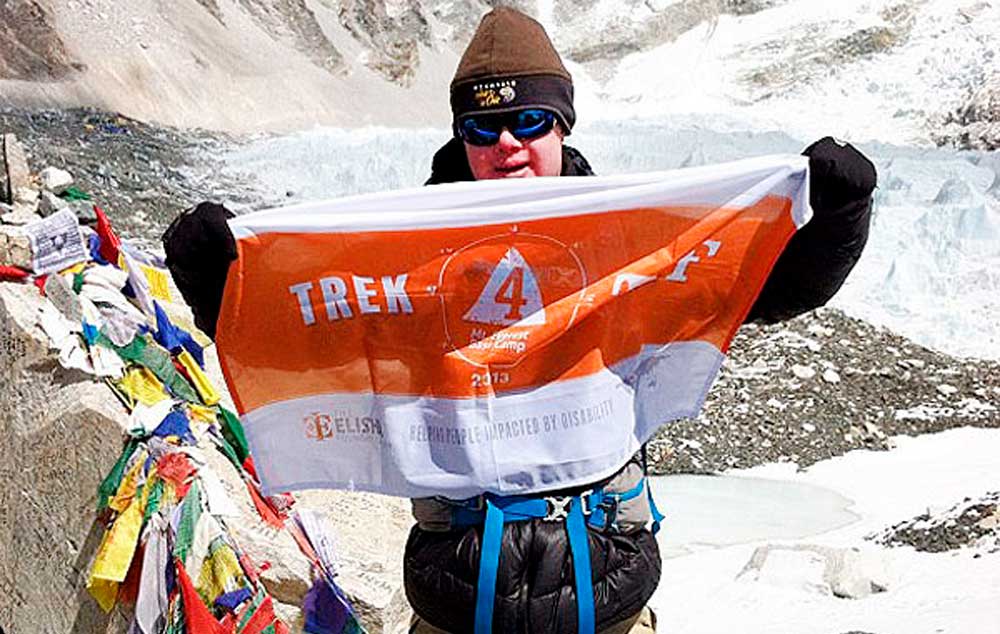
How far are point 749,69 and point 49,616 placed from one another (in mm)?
26629

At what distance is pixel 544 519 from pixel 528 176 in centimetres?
56

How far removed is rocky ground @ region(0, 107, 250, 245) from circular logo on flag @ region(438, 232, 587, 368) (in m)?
8.40

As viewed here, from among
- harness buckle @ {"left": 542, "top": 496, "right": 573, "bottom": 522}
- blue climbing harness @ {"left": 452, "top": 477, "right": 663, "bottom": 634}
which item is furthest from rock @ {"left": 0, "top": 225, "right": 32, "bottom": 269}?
harness buckle @ {"left": 542, "top": 496, "right": 573, "bottom": 522}

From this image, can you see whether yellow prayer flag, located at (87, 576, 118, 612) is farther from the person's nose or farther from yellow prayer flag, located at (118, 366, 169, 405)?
the person's nose

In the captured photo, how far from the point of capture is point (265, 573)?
3.26 m

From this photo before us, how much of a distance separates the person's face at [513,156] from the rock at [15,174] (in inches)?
109

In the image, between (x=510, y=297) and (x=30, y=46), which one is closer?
(x=510, y=297)

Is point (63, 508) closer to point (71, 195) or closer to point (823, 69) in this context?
point (71, 195)

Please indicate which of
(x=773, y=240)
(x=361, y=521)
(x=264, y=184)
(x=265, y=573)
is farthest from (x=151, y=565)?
(x=264, y=184)

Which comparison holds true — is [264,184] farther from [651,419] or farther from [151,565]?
[651,419]

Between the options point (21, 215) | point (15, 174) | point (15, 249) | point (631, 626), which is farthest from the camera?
point (15, 174)

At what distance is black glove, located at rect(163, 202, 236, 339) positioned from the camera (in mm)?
1846

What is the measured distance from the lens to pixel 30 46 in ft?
63.0

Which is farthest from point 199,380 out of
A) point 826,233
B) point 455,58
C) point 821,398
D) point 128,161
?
point 455,58
